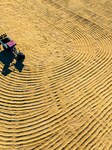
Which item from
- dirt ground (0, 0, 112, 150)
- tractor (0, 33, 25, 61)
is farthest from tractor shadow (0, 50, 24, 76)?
tractor (0, 33, 25, 61)

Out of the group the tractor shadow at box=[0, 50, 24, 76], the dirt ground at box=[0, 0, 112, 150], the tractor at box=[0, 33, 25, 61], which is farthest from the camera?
the tractor at box=[0, 33, 25, 61]

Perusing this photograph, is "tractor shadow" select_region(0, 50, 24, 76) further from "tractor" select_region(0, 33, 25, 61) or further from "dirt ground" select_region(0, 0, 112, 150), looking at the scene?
"tractor" select_region(0, 33, 25, 61)

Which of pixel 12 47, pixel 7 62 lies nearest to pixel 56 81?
pixel 7 62

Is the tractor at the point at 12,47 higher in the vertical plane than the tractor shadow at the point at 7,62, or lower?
higher

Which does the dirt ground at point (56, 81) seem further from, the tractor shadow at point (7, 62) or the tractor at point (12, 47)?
the tractor at point (12, 47)

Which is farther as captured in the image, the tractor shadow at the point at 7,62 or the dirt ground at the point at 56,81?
the tractor shadow at the point at 7,62

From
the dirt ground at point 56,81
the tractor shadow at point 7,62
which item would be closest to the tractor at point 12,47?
the tractor shadow at point 7,62

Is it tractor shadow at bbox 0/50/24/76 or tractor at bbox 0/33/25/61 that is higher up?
tractor at bbox 0/33/25/61

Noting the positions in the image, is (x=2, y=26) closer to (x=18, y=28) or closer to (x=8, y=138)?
(x=18, y=28)
